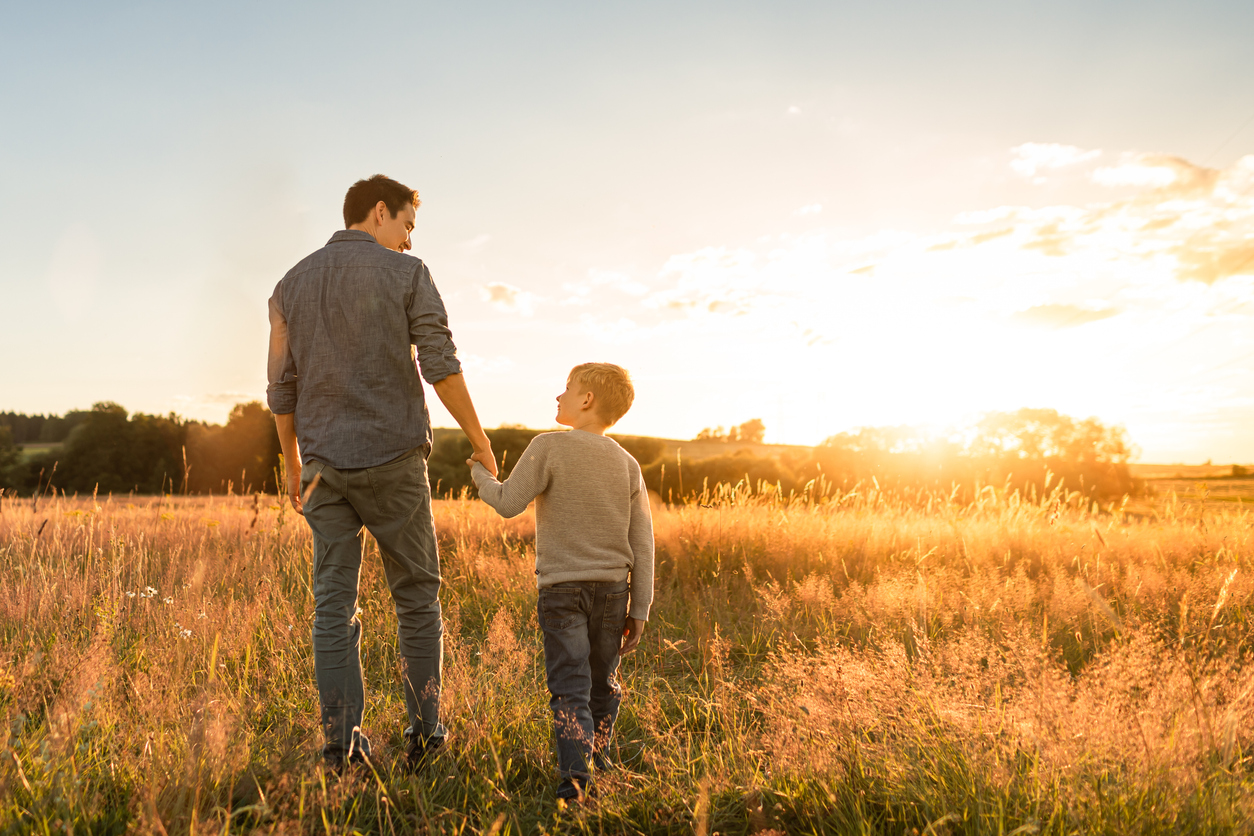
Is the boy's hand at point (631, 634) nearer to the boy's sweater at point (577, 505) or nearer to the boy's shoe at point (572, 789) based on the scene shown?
the boy's sweater at point (577, 505)

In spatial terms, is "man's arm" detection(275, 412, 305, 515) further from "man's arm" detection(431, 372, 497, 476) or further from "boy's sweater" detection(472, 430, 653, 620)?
"boy's sweater" detection(472, 430, 653, 620)

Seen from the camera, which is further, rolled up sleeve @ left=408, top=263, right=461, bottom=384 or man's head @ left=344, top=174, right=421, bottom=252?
man's head @ left=344, top=174, right=421, bottom=252

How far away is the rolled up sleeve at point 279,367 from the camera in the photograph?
2.66 metres

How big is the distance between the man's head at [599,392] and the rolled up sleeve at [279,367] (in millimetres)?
1092

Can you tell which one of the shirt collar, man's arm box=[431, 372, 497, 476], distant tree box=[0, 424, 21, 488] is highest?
the shirt collar

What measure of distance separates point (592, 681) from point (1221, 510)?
957cm

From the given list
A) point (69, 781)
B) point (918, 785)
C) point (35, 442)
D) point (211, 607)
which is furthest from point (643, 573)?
point (35, 442)

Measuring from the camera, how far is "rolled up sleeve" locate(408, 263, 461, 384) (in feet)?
8.39

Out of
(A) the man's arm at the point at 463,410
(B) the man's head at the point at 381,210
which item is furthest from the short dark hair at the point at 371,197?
(A) the man's arm at the point at 463,410

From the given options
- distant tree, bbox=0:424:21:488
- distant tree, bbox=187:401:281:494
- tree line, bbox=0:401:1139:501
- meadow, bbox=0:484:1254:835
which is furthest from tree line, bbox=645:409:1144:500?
distant tree, bbox=0:424:21:488

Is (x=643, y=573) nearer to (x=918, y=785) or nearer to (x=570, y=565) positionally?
(x=570, y=565)

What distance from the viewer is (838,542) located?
6.09 m

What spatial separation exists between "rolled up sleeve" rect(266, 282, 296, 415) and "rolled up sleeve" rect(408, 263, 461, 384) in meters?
0.51

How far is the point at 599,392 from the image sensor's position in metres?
2.55
